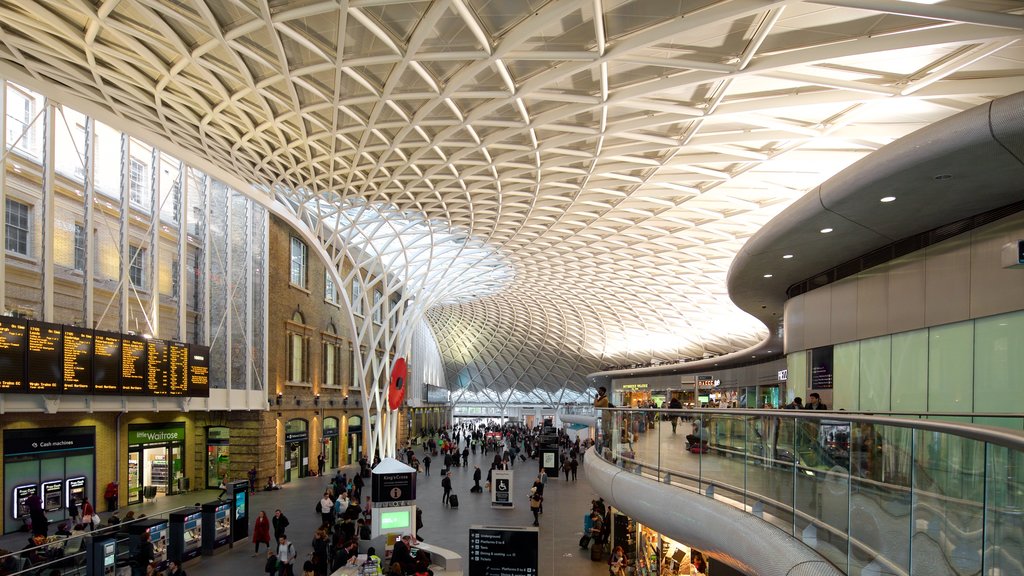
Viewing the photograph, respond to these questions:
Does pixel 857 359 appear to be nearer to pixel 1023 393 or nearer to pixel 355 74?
pixel 1023 393

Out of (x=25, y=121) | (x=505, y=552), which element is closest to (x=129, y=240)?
(x=25, y=121)

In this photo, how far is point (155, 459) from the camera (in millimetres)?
33094

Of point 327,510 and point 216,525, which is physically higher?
point 216,525

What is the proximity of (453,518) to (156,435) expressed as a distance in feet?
47.7

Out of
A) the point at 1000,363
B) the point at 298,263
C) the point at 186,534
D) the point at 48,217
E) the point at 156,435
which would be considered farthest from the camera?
the point at 298,263

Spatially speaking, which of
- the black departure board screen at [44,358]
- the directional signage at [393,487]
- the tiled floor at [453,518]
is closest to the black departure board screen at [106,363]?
the black departure board screen at [44,358]

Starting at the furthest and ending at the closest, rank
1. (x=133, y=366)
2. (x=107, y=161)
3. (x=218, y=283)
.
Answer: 1. (x=218, y=283)
2. (x=107, y=161)
3. (x=133, y=366)

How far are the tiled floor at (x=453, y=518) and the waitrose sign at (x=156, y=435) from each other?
2719 millimetres

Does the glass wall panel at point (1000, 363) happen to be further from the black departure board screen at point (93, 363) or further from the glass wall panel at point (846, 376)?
the black departure board screen at point (93, 363)

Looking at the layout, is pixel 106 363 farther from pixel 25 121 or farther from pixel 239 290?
pixel 239 290

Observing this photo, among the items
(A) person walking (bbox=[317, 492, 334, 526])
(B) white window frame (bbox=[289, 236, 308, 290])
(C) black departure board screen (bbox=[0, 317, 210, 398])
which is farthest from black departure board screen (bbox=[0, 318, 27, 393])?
(B) white window frame (bbox=[289, 236, 308, 290])

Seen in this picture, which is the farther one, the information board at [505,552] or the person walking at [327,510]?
the person walking at [327,510]

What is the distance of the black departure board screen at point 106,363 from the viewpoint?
25.2 metres

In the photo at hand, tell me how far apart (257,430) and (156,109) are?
63.5ft
